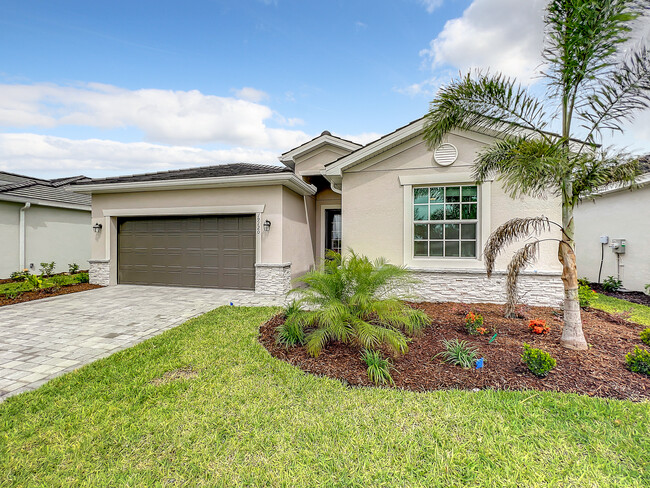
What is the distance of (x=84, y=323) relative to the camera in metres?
5.77

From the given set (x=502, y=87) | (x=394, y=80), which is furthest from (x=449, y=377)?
(x=394, y=80)

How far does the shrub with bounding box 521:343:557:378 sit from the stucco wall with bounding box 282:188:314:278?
659cm

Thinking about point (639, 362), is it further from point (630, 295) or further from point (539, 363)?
point (630, 295)

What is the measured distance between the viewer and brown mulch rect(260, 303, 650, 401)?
3.28 m

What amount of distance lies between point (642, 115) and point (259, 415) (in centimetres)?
647

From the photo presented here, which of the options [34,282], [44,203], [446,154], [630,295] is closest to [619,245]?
[630,295]

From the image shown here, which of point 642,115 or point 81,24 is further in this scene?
point 81,24

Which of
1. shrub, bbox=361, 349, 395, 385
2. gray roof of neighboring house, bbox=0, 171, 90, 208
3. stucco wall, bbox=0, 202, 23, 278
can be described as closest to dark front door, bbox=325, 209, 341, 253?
shrub, bbox=361, 349, 395, 385

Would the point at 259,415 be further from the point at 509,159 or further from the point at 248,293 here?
the point at 248,293

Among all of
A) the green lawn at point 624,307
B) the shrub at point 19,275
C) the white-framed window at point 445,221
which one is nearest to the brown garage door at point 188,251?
the shrub at point 19,275

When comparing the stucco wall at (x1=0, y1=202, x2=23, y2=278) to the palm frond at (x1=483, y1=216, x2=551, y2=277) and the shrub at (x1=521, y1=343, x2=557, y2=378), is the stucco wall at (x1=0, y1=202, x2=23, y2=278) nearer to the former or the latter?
the palm frond at (x1=483, y1=216, x2=551, y2=277)

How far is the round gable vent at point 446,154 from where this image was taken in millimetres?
7102

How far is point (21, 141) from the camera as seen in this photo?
17.7m

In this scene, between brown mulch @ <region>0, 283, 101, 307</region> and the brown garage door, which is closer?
brown mulch @ <region>0, 283, 101, 307</region>
